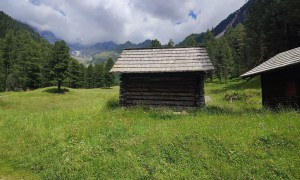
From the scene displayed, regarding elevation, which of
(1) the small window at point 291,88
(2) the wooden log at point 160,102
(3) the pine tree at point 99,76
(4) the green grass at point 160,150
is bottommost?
(4) the green grass at point 160,150

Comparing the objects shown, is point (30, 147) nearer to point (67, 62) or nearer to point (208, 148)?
Answer: point (208, 148)

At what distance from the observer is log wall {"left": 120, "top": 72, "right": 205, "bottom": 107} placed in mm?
17609

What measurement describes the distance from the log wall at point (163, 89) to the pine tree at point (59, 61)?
32412 millimetres

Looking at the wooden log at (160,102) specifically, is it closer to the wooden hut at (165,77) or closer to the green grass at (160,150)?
the wooden hut at (165,77)

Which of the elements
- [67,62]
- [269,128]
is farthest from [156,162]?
[67,62]

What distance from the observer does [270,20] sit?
34.8 m

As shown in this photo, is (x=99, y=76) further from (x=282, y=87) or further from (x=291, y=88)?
(x=291, y=88)

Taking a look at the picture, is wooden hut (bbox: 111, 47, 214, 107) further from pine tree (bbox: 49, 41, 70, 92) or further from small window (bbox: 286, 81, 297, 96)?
pine tree (bbox: 49, 41, 70, 92)

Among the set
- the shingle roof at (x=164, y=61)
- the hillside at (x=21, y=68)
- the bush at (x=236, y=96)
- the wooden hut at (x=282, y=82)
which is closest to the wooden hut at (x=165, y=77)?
the shingle roof at (x=164, y=61)

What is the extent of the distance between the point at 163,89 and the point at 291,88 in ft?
28.3

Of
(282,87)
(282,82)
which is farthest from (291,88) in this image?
(282,82)

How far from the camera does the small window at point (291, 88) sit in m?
14.6

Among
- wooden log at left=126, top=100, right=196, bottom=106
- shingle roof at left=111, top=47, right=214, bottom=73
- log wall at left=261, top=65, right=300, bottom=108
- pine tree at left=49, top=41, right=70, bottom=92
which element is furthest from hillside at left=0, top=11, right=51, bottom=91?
log wall at left=261, top=65, right=300, bottom=108

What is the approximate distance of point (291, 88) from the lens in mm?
14820
